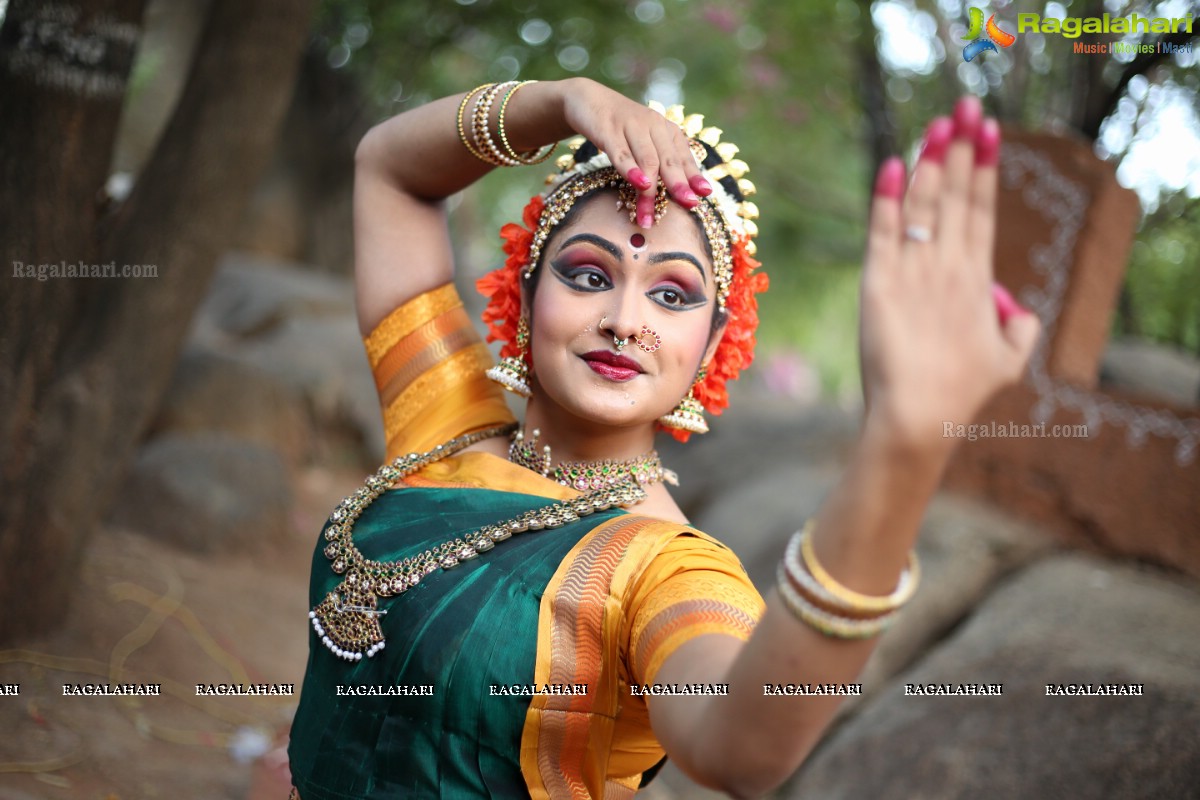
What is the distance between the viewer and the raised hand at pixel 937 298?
1.20m

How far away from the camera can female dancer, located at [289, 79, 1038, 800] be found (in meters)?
1.23

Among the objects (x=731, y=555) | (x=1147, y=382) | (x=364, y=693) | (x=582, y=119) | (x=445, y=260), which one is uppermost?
(x=582, y=119)

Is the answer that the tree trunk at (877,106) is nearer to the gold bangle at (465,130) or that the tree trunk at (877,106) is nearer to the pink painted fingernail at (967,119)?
the gold bangle at (465,130)

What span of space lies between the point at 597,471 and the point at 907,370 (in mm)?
1074

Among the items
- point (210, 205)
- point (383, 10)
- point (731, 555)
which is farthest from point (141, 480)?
point (731, 555)

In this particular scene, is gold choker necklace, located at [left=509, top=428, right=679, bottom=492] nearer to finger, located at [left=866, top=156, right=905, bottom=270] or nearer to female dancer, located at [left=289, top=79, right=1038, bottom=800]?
female dancer, located at [left=289, top=79, right=1038, bottom=800]

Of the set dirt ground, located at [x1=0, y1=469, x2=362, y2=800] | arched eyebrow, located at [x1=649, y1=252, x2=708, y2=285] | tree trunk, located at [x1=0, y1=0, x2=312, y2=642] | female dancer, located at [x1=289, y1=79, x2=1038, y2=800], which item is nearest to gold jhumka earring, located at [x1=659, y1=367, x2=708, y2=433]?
female dancer, located at [x1=289, y1=79, x2=1038, y2=800]

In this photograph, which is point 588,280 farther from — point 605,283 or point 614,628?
point 614,628

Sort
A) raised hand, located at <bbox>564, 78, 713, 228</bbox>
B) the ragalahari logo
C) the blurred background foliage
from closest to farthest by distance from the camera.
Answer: raised hand, located at <bbox>564, 78, 713, 228</bbox>, the ragalahari logo, the blurred background foliage

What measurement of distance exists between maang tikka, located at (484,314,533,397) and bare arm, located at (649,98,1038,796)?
1111 millimetres

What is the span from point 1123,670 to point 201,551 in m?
4.68

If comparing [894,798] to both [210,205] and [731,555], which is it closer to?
[731,555]

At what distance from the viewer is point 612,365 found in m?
2.04

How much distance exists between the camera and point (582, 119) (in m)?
2.00
